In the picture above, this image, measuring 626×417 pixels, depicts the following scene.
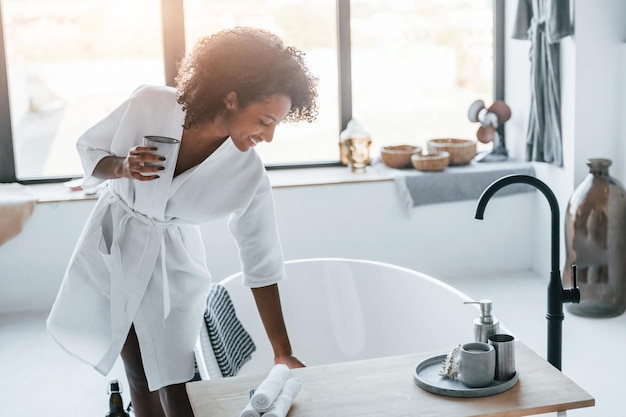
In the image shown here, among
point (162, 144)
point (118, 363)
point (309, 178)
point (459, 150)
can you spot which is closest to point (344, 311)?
point (118, 363)

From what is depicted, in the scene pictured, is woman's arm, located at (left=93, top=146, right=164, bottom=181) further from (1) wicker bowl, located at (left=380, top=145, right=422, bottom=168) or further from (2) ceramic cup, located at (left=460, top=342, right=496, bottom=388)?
(1) wicker bowl, located at (left=380, top=145, right=422, bottom=168)

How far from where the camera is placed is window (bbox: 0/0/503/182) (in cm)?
426

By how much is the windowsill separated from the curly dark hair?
87.8 inches

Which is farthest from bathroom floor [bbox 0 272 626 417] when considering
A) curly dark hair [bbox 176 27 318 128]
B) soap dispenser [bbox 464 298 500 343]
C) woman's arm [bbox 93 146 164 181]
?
curly dark hair [bbox 176 27 318 128]

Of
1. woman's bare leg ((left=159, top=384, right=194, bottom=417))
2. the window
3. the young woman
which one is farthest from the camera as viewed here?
the window

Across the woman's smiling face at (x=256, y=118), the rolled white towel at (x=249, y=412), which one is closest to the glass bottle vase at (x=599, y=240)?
the woman's smiling face at (x=256, y=118)

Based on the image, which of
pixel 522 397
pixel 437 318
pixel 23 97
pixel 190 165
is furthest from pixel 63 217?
pixel 522 397

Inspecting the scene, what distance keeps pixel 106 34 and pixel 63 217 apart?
992 mm

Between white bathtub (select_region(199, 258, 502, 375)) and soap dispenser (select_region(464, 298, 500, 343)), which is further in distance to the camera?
white bathtub (select_region(199, 258, 502, 375))

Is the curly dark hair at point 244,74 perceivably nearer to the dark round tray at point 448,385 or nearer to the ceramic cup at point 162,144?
the ceramic cup at point 162,144

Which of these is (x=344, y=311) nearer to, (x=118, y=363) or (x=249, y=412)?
(x=118, y=363)

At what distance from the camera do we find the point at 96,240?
196cm

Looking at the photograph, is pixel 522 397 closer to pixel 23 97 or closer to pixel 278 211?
pixel 278 211

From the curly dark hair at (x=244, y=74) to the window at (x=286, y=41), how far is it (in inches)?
93.1
